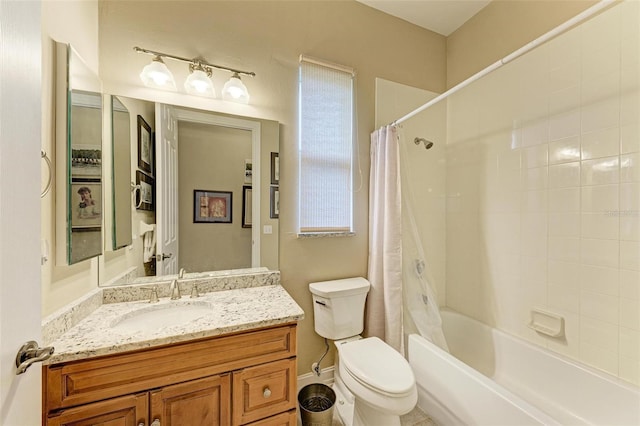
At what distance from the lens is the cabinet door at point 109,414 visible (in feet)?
2.83

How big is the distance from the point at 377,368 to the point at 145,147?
5.66 feet

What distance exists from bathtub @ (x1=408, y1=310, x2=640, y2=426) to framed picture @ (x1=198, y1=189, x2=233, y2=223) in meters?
1.45

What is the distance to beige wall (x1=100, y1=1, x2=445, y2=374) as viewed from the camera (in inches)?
56.2

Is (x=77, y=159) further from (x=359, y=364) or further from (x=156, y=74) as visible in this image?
(x=359, y=364)

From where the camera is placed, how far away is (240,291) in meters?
1.54

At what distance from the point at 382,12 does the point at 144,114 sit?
6.35 feet

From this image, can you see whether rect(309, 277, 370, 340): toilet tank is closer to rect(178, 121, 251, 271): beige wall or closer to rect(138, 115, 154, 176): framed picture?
rect(178, 121, 251, 271): beige wall

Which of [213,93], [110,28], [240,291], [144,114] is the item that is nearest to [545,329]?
[240,291]

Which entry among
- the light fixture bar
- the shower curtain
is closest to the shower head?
the shower curtain

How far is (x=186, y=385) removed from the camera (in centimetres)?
102

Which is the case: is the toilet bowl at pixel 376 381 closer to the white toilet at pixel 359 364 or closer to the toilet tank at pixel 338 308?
the white toilet at pixel 359 364

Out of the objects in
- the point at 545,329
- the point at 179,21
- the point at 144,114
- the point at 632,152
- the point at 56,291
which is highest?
the point at 179,21

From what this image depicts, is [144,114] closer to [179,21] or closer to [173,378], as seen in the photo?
[179,21]

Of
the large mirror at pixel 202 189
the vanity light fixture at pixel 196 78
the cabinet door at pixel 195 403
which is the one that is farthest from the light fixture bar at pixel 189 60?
the cabinet door at pixel 195 403
